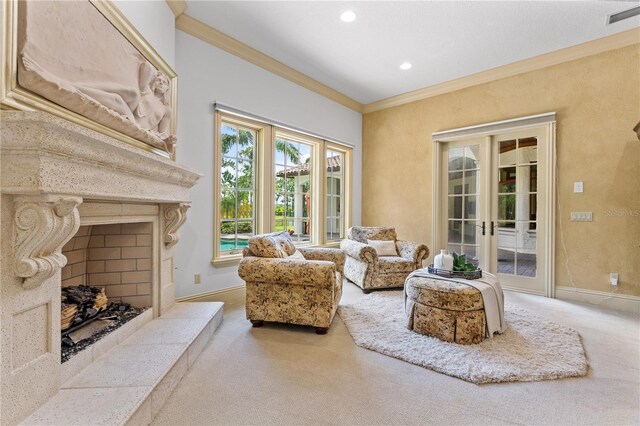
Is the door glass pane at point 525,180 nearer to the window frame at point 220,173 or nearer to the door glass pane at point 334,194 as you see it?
the door glass pane at point 334,194

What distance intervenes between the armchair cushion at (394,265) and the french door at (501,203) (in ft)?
3.50

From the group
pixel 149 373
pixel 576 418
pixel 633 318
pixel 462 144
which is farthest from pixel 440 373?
pixel 462 144

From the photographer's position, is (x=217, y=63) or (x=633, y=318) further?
(x=217, y=63)

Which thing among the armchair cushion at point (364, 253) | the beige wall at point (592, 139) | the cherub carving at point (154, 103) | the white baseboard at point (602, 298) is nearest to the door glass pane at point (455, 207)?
the beige wall at point (592, 139)

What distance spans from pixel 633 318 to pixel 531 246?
3.91 ft

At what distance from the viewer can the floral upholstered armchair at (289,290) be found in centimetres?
245

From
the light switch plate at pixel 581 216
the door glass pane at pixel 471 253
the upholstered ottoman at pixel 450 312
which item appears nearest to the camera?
the upholstered ottoman at pixel 450 312

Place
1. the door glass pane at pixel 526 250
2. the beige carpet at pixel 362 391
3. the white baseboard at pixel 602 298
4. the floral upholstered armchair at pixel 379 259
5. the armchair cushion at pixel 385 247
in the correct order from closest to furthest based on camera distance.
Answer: the beige carpet at pixel 362 391 → the white baseboard at pixel 602 298 → the floral upholstered armchair at pixel 379 259 → the door glass pane at pixel 526 250 → the armchair cushion at pixel 385 247

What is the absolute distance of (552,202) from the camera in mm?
3689

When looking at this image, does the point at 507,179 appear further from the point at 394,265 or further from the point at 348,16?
the point at 348,16

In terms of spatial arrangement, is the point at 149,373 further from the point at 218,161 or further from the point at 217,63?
the point at 217,63

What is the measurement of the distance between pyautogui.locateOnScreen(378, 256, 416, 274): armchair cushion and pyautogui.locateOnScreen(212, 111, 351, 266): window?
1.28 meters

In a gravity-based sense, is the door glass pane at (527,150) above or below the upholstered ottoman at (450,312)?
above

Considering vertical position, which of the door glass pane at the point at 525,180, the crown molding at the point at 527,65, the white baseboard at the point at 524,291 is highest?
the crown molding at the point at 527,65
